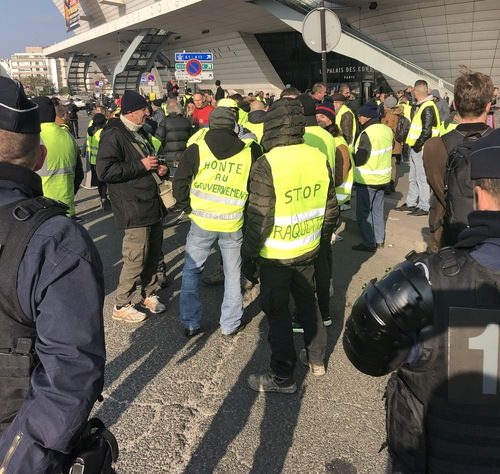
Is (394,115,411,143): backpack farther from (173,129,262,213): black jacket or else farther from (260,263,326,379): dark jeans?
(260,263,326,379): dark jeans

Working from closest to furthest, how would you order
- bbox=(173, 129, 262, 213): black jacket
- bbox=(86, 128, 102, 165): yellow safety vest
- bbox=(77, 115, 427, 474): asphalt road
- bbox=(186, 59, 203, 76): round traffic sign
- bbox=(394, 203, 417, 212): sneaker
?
bbox=(77, 115, 427, 474): asphalt road < bbox=(173, 129, 262, 213): black jacket < bbox=(394, 203, 417, 212): sneaker < bbox=(86, 128, 102, 165): yellow safety vest < bbox=(186, 59, 203, 76): round traffic sign

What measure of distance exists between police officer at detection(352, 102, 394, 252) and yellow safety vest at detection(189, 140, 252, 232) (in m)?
2.63

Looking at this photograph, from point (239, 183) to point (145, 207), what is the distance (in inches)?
41.1

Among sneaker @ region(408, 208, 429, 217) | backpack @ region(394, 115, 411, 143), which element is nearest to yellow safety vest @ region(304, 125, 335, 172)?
sneaker @ region(408, 208, 429, 217)

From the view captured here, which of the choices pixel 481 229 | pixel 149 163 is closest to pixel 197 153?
pixel 149 163

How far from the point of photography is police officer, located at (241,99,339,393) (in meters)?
3.02

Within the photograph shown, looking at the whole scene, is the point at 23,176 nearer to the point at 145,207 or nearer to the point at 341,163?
the point at 145,207

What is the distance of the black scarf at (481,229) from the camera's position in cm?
133

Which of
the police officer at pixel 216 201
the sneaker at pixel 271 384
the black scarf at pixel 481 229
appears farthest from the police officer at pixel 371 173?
the black scarf at pixel 481 229

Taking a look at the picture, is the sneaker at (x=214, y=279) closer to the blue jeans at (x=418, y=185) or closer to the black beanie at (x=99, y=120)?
the blue jeans at (x=418, y=185)

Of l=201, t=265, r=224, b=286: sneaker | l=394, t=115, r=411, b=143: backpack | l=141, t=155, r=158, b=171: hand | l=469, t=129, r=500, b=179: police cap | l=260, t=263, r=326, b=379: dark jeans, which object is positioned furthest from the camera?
l=394, t=115, r=411, b=143: backpack

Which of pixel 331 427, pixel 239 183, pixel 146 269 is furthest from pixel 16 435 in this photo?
pixel 146 269

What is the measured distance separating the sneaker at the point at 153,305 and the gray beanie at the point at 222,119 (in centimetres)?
191

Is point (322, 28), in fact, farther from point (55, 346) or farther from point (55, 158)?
point (55, 346)
